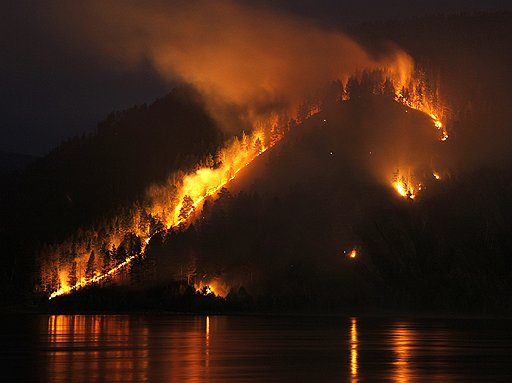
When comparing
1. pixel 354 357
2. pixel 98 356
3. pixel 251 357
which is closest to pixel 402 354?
pixel 354 357

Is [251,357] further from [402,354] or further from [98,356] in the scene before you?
[402,354]

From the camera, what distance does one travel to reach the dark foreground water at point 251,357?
67812 mm

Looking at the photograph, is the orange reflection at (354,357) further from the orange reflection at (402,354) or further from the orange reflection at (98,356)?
the orange reflection at (98,356)

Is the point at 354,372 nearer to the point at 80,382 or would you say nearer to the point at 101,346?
the point at 80,382

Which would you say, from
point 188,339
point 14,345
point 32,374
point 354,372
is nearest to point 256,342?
point 188,339

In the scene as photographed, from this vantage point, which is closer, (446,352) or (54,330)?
(446,352)

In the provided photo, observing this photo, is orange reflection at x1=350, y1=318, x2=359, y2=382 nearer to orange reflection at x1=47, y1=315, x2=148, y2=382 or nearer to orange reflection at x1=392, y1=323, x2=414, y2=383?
orange reflection at x1=392, y1=323, x2=414, y2=383

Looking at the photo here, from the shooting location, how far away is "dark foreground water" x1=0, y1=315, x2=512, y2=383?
67.8 metres

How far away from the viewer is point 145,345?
9888cm

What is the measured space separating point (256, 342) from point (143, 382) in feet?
139

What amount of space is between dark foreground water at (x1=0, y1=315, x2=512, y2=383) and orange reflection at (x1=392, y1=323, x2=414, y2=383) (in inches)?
3.2

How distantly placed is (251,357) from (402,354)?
612 inches

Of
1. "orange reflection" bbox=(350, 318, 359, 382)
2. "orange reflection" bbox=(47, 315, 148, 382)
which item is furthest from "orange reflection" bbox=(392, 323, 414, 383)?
"orange reflection" bbox=(47, 315, 148, 382)

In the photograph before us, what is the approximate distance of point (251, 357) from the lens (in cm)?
8350
